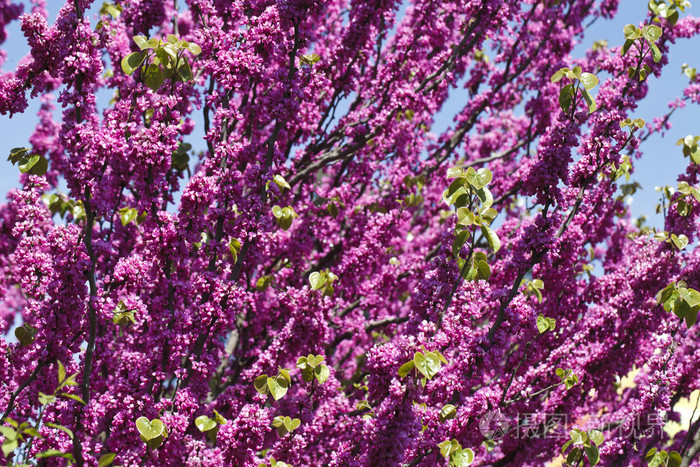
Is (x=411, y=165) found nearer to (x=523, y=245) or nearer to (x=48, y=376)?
(x=523, y=245)

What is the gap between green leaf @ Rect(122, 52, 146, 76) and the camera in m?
3.56

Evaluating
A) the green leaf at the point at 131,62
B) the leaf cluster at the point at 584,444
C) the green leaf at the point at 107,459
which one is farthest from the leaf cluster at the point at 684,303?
the green leaf at the point at 131,62

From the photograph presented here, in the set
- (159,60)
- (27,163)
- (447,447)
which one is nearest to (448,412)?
(447,447)

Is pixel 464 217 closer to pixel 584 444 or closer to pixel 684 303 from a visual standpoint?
pixel 684 303

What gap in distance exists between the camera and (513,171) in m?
8.30

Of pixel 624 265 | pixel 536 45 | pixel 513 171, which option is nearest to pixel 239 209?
pixel 624 265

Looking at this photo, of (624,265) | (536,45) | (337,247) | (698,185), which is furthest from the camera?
(536,45)

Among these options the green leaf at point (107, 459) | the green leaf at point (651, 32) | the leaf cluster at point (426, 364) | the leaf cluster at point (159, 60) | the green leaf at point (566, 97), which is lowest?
the green leaf at point (107, 459)

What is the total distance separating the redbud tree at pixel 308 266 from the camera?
12.4 ft

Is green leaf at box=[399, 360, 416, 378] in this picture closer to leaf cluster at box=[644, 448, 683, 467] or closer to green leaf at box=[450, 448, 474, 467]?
green leaf at box=[450, 448, 474, 467]

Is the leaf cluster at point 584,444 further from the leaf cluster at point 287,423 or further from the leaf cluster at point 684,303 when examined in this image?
the leaf cluster at point 287,423

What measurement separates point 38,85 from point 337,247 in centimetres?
396

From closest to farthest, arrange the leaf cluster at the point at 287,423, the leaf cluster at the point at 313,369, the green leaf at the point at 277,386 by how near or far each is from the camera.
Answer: the green leaf at the point at 277,386
the leaf cluster at the point at 287,423
the leaf cluster at the point at 313,369

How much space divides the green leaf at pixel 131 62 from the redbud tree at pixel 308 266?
51mm
